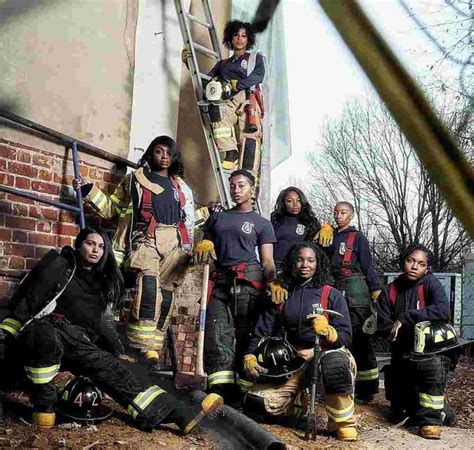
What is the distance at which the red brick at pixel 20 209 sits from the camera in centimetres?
513

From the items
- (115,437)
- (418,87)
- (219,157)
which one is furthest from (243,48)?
(418,87)

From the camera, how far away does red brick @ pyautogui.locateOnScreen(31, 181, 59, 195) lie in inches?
209

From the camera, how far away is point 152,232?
17.2 ft

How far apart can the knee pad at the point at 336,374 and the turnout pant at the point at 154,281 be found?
43.9 inches

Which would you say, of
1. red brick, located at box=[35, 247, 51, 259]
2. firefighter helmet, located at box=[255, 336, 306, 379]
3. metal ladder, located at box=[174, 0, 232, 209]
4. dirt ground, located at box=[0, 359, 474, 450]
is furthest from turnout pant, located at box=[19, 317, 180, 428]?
metal ladder, located at box=[174, 0, 232, 209]

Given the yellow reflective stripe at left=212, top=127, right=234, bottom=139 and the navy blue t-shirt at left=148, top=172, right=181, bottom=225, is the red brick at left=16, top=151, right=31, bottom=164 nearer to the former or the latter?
the navy blue t-shirt at left=148, top=172, right=181, bottom=225

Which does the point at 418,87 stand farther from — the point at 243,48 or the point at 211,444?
the point at 243,48

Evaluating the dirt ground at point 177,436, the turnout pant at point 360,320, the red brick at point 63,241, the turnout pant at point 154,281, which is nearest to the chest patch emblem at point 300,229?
the turnout pant at point 360,320

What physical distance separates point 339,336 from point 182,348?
160 centimetres

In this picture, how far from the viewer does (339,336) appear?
16.9 feet

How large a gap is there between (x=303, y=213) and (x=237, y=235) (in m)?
0.81

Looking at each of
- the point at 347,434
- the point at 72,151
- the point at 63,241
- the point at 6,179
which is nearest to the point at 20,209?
the point at 6,179

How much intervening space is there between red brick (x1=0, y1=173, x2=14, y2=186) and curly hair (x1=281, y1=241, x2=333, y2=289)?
6.46ft

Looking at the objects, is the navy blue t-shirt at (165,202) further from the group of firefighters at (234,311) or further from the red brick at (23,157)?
the red brick at (23,157)
